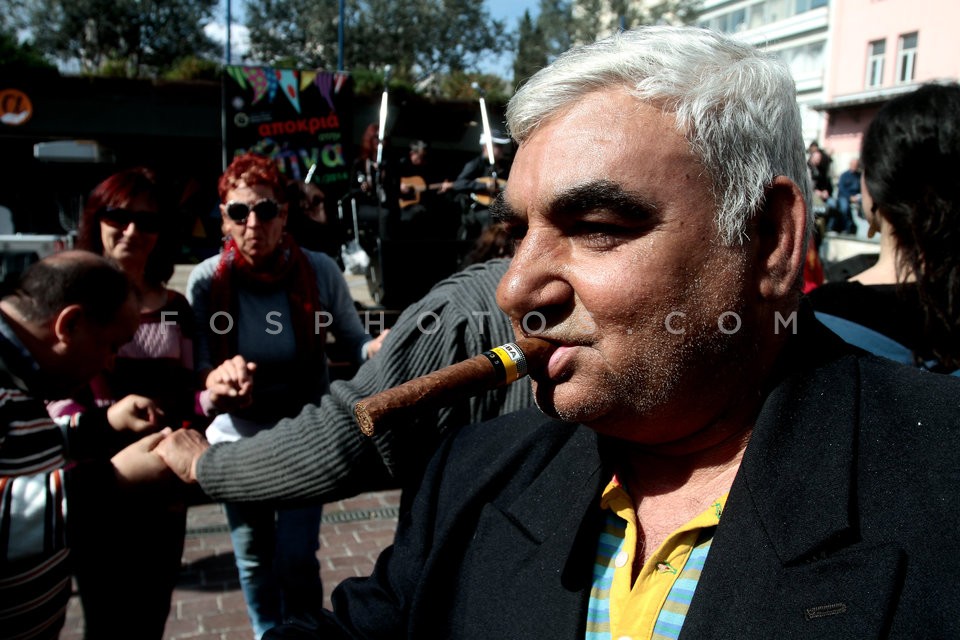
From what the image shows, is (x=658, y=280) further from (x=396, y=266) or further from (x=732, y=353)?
(x=396, y=266)

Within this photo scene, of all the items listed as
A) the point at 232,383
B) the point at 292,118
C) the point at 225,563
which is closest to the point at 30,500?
the point at 232,383

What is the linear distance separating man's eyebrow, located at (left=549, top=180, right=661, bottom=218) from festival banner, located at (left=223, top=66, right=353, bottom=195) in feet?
25.0

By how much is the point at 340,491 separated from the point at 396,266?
750cm

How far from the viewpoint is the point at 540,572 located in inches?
57.9

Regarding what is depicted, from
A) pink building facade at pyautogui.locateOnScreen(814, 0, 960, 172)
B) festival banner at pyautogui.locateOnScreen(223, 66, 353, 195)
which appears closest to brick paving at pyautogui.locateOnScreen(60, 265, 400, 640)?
festival banner at pyautogui.locateOnScreen(223, 66, 353, 195)

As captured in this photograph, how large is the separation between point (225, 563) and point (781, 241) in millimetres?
4341

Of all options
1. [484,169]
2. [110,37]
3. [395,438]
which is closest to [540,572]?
[395,438]

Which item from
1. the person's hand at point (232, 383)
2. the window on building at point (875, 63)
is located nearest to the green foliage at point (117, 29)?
the window on building at point (875, 63)

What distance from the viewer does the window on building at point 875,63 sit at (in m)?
34.9

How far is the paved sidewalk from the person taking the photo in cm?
411

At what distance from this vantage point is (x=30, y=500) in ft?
6.88

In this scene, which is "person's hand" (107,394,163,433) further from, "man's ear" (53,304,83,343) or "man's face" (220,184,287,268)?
"man's face" (220,184,287,268)

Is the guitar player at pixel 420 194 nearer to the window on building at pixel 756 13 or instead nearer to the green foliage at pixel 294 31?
the green foliage at pixel 294 31

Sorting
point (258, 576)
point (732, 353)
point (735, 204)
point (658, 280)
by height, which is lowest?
point (258, 576)
